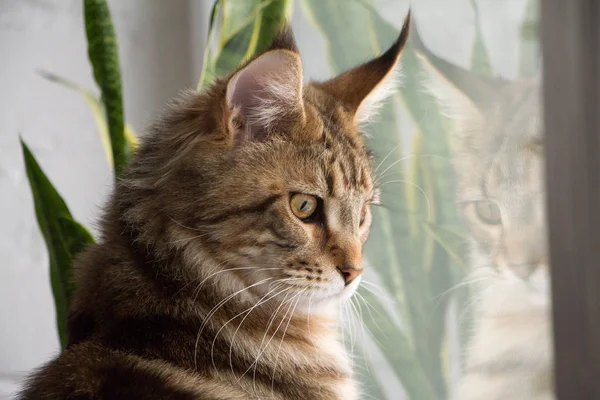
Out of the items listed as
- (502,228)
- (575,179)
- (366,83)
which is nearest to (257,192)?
(366,83)

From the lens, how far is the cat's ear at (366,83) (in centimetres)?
99

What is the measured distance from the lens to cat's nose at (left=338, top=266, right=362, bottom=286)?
2.89ft

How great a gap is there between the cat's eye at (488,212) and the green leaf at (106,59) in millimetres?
711

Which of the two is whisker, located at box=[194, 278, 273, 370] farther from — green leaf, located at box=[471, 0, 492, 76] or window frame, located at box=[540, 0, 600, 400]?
green leaf, located at box=[471, 0, 492, 76]

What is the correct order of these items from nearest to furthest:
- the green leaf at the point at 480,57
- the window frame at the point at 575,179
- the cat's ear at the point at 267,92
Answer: the cat's ear at the point at 267,92
the window frame at the point at 575,179
the green leaf at the point at 480,57

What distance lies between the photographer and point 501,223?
4.45 ft

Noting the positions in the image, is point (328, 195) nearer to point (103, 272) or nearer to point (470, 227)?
point (103, 272)

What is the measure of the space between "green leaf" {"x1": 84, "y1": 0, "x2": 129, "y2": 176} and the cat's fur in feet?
1.96

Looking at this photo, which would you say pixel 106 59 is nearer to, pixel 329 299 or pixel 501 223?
pixel 329 299

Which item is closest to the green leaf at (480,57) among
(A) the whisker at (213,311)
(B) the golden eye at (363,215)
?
(B) the golden eye at (363,215)

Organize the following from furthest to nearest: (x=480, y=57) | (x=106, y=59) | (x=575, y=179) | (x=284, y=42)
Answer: (x=480, y=57)
(x=106, y=59)
(x=575, y=179)
(x=284, y=42)

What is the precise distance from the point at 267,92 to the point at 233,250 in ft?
0.68

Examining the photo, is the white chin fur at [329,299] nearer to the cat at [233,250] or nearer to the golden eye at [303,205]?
the cat at [233,250]

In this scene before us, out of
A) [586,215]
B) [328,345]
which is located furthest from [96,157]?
[586,215]
